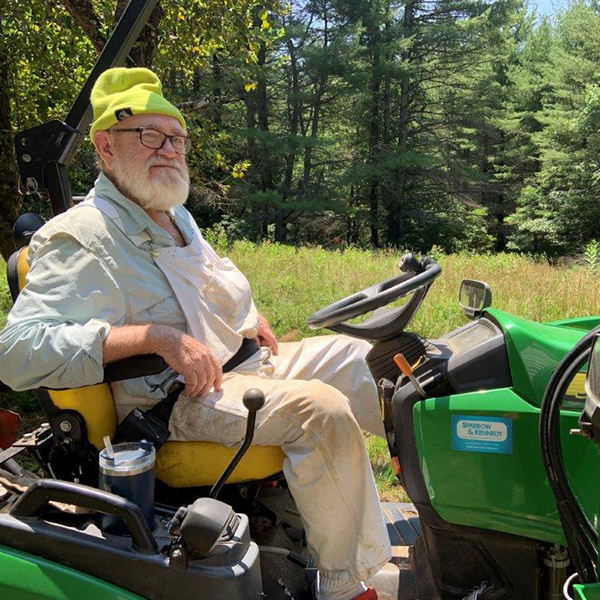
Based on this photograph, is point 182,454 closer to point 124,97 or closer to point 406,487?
point 406,487

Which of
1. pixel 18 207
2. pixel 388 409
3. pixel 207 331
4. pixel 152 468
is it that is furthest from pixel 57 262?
pixel 18 207

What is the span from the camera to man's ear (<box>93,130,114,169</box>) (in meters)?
2.05

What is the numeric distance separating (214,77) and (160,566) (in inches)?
759

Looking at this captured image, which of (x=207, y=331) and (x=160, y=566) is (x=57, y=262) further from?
(x=160, y=566)

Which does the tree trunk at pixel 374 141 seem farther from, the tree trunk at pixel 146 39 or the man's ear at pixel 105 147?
the man's ear at pixel 105 147

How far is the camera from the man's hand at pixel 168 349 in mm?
1635

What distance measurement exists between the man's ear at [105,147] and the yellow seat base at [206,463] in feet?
3.12

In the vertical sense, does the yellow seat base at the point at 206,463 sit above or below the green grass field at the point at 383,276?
above

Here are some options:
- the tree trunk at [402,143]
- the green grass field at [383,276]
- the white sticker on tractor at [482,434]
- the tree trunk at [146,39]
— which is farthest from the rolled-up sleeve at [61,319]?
the tree trunk at [402,143]

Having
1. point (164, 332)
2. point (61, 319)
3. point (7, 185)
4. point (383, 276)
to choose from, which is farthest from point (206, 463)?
point (383, 276)

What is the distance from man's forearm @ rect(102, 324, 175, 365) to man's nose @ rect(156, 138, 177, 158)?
2.15 ft

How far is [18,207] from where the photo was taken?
159 inches

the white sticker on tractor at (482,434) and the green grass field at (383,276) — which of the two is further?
the green grass field at (383,276)

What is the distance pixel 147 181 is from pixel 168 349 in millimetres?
642
